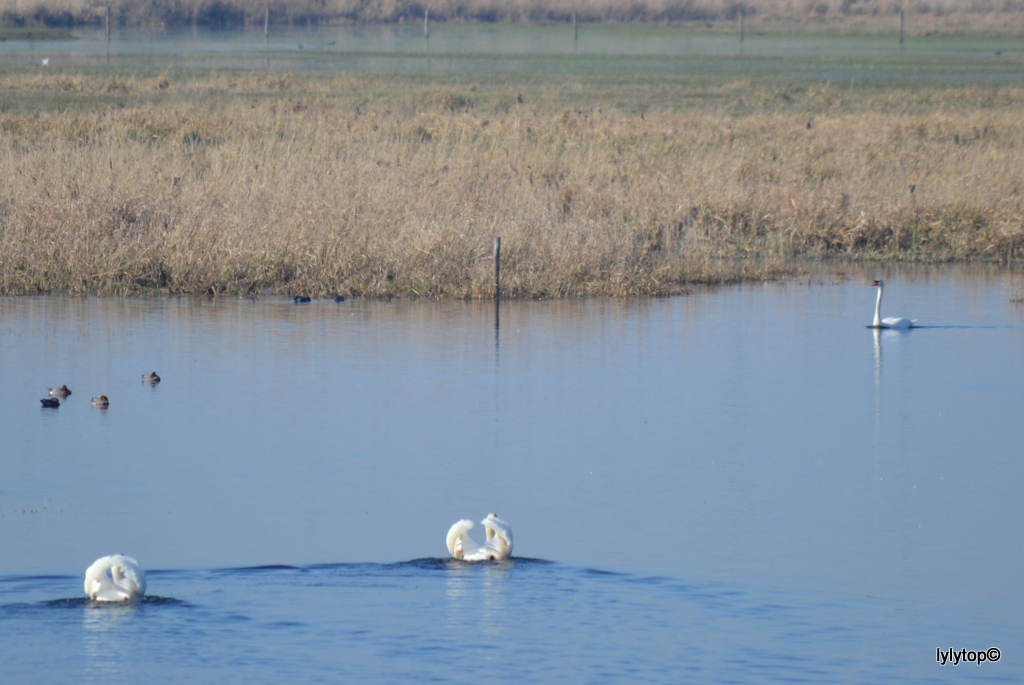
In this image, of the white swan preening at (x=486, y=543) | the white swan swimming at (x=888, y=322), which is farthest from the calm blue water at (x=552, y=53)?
the white swan preening at (x=486, y=543)

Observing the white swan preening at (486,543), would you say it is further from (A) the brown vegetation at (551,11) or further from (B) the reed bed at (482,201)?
(A) the brown vegetation at (551,11)

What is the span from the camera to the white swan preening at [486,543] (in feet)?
23.9

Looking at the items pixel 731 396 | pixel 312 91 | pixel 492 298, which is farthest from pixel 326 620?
pixel 312 91

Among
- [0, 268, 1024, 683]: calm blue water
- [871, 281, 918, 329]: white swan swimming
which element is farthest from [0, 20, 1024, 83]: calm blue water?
[0, 268, 1024, 683]: calm blue water

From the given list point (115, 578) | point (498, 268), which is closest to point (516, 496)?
point (115, 578)

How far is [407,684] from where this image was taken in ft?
20.2

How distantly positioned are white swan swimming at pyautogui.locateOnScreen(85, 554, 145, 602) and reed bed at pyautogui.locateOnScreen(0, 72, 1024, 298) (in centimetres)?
892

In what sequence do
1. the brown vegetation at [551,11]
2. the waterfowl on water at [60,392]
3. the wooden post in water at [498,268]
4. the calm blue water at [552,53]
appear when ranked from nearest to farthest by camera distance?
the waterfowl on water at [60,392], the wooden post in water at [498,268], the calm blue water at [552,53], the brown vegetation at [551,11]

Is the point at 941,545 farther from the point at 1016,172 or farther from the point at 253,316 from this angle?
the point at 1016,172

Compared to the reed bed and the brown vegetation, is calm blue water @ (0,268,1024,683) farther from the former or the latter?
the brown vegetation

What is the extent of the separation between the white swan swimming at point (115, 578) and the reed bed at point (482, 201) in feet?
29.3

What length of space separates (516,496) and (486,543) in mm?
1207

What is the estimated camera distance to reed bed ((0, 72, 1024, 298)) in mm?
15727

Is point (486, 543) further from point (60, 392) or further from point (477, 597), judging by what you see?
point (60, 392)
